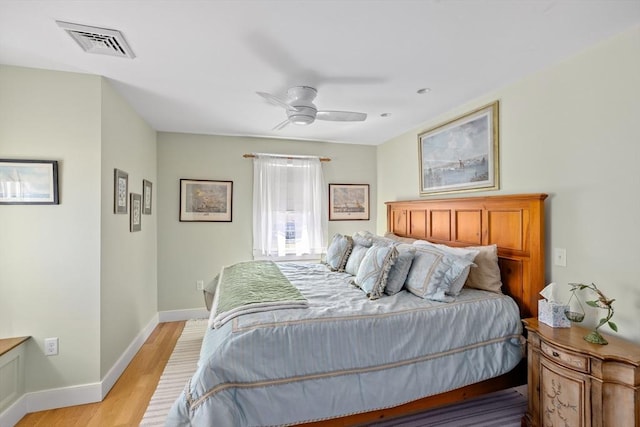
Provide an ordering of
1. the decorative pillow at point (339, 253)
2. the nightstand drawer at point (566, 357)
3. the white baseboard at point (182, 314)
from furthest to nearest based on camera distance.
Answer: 1. the white baseboard at point (182, 314)
2. the decorative pillow at point (339, 253)
3. the nightstand drawer at point (566, 357)

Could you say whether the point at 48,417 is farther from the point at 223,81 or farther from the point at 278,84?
the point at 278,84

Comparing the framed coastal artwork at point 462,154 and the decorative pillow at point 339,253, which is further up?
the framed coastal artwork at point 462,154

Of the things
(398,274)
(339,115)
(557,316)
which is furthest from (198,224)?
(557,316)

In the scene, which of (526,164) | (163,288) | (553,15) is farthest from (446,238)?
(163,288)

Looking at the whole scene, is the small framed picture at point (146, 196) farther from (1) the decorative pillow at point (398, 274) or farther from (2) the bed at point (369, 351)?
(1) the decorative pillow at point (398, 274)

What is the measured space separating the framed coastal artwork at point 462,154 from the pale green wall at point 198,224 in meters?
1.99

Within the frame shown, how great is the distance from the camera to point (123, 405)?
238 centimetres

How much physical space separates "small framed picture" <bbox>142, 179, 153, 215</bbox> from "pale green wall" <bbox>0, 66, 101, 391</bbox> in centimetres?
116

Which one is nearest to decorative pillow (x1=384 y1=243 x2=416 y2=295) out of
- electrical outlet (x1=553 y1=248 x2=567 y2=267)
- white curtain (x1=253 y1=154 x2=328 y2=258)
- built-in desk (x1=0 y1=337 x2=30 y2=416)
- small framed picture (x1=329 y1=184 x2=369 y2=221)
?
electrical outlet (x1=553 y1=248 x2=567 y2=267)

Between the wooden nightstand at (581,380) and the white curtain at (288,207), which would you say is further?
the white curtain at (288,207)

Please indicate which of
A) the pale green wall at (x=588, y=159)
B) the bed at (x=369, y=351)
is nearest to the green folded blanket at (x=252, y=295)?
the bed at (x=369, y=351)

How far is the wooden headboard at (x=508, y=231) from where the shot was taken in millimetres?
2297

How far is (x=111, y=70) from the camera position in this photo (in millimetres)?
2354

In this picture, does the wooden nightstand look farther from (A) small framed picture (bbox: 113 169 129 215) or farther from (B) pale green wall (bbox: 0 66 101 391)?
(A) small framed picture (bbox: 113 169 129 215)
